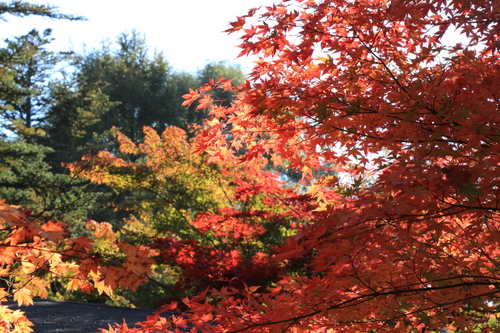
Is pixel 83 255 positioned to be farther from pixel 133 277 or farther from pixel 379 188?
pixel 379 188

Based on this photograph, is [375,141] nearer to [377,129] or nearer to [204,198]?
[377,129]

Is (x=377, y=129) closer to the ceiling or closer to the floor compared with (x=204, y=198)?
closer to the floor

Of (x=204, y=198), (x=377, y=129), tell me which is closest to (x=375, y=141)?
(x=377, y=129)

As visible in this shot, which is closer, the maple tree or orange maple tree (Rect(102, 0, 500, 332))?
orange maple tree (Rect(102, 0, 500, 332))

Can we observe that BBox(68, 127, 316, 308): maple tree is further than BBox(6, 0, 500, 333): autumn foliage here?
Yes

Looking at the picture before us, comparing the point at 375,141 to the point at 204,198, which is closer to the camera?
the point at 375,141

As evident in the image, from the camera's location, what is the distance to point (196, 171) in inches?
365

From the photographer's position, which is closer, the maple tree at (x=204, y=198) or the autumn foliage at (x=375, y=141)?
the autumn foliage at (x=375, y=141)

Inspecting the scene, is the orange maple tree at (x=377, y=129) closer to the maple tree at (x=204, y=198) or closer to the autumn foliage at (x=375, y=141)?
the autumn foliage at (x=375, y=141)

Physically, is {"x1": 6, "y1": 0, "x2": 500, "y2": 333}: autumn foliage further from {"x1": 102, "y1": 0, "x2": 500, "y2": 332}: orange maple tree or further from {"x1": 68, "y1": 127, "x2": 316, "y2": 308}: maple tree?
{"x1": 68, "y1": 127, "x2": 316, "y2": 308}: maple tree

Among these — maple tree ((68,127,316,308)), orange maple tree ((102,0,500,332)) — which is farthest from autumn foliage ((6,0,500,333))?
maple tree ((68,127,316,308))

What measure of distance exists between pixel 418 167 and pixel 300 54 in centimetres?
101

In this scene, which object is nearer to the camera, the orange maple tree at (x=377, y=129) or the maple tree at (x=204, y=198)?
the orange maple tree at (x=377, y=129)

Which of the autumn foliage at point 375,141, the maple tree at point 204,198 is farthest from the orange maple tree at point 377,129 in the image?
the maple tree at point 204,198
